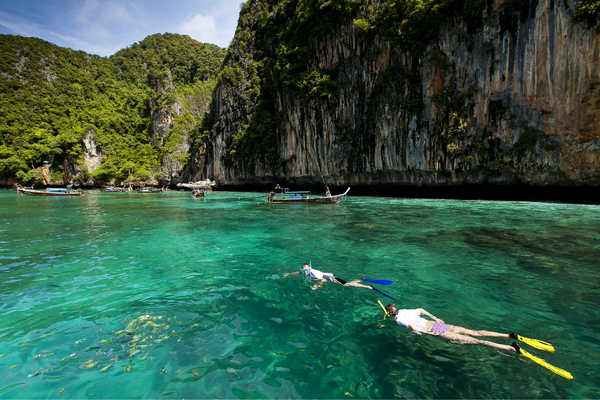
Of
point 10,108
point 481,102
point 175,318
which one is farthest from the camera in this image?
point 10,108

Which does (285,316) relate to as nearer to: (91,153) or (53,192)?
(53,192)

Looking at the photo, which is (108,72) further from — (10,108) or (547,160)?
(547,160)

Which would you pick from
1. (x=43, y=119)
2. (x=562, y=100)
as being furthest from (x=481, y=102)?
(x=43, y=119)

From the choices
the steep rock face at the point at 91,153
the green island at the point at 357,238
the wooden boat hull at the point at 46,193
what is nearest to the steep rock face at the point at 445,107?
the green island at the point at 357,238

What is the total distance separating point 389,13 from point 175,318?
38.4 meters

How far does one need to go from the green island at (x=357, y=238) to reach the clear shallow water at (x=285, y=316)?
5 centimetres

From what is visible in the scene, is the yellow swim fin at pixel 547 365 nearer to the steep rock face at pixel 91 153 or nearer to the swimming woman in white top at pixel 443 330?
the swimming woman in white top at pixel 443 330

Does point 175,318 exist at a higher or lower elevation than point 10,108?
lower

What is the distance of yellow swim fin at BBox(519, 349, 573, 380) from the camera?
175 inches

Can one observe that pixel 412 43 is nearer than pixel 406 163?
Yes

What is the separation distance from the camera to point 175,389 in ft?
14.6

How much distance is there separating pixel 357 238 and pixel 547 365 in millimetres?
9996

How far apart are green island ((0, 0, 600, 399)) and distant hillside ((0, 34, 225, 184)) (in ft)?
82.0

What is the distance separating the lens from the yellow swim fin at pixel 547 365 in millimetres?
4450
